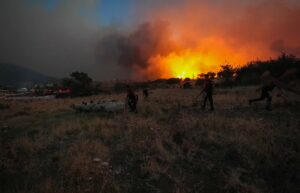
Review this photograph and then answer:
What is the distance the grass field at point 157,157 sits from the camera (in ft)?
30.1

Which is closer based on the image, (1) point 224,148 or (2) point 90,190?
(2) point 90,190

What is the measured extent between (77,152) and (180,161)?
10.9 ft

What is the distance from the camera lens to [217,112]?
58.3 ft

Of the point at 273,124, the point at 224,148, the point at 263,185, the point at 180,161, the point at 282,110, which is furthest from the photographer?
the point at 282,110

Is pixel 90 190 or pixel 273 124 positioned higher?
pixel 273 124

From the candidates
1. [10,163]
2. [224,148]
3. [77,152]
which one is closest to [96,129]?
[77,152]

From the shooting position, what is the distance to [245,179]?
972cm

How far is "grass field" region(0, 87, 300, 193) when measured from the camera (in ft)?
30.1

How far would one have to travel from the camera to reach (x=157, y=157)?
35.1ft

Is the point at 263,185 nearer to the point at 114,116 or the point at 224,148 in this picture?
the point at 224,148

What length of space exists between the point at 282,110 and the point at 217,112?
10.8 feet

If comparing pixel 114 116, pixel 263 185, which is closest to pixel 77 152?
pixel 263 185

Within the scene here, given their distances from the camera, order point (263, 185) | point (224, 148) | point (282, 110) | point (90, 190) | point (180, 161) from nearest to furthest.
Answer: point (90, 190) < point (263, 185) < point (180, 161) < point (224, 148) < point (282, 110)

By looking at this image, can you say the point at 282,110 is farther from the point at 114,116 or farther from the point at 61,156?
the point at 61,156
